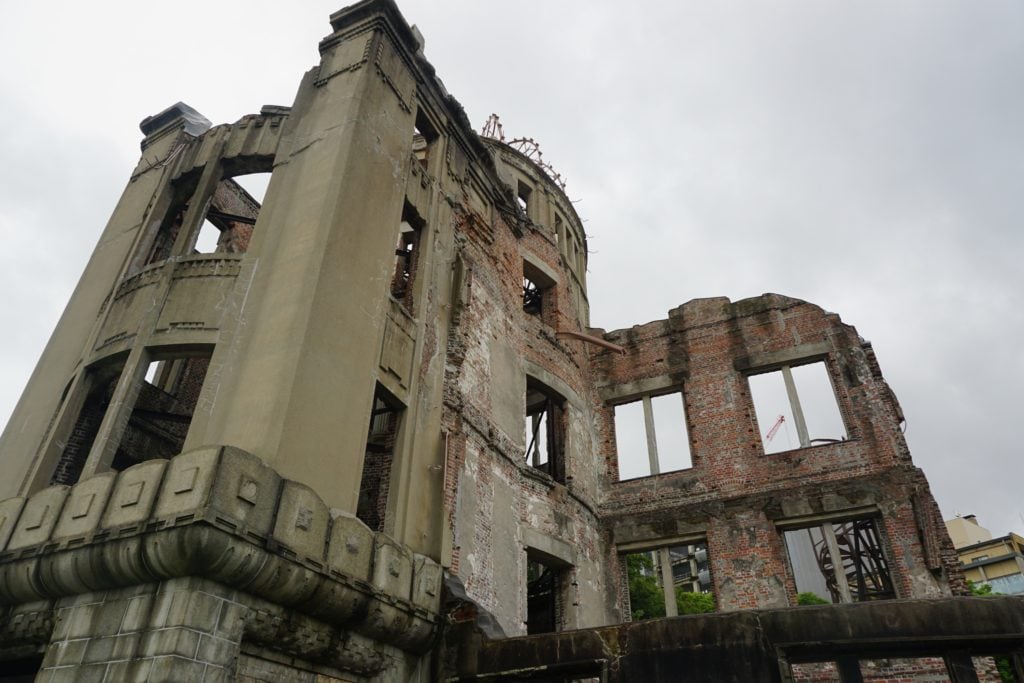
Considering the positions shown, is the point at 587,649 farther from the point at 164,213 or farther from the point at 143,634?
the point at 164,213

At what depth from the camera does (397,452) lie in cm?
934

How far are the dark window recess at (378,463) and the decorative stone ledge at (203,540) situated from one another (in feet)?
6.72

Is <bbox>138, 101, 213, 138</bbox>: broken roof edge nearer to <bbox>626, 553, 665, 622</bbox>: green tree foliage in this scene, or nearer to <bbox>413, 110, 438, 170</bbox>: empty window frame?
<bbox>413, 110, 438, 170</bbox>: empty window frame

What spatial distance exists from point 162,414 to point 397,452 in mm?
4482

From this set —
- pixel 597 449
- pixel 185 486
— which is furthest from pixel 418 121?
pixel 185 486

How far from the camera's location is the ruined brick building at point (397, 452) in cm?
605

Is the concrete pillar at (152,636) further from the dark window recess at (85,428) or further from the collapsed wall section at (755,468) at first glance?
the collapsed wall section at (755,468)

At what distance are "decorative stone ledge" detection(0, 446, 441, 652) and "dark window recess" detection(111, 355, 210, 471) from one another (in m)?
3.43

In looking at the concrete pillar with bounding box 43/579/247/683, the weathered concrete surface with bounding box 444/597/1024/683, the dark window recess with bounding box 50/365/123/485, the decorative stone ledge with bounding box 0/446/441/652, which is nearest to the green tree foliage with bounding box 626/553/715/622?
the weathered concrete surface with bounding box 444/597/1024/683

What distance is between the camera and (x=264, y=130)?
35.8ft

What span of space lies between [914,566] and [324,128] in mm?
12438

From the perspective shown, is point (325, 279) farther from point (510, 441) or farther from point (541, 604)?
point (541, 604)

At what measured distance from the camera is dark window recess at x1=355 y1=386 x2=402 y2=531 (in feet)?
31.4

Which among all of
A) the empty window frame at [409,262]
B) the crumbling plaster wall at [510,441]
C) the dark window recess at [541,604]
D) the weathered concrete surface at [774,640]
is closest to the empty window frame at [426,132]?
the crumbling plaster wall at [510,441]
